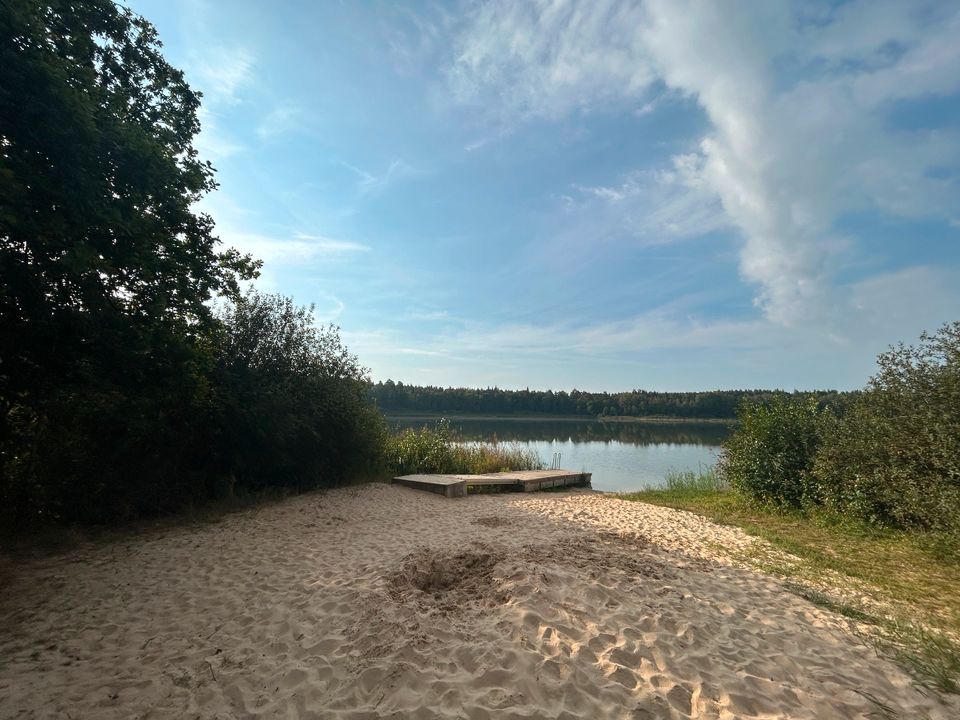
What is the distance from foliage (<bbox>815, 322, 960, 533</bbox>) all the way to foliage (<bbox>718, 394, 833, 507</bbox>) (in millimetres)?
904

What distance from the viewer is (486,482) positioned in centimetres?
1283

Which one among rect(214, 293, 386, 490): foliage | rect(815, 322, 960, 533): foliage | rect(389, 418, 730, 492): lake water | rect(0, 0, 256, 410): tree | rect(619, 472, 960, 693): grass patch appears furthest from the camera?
rect(389, 418, 730, 492): lake water

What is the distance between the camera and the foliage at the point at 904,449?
266 inches

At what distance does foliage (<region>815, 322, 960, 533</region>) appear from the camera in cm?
676

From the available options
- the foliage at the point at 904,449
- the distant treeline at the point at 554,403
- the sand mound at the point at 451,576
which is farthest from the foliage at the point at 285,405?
the distant treeline at the point at 554,403

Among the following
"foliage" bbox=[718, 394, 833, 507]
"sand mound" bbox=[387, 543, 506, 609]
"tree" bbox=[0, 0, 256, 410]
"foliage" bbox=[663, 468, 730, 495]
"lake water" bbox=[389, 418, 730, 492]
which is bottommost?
"lake water" bbox=[389, 418, 730, 492]

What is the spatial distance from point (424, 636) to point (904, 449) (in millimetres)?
8144

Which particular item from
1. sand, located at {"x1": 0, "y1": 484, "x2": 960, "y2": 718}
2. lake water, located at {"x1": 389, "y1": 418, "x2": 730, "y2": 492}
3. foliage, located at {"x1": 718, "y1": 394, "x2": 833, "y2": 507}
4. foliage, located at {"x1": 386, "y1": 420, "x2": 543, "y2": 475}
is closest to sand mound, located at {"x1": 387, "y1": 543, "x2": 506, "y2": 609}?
sand, located at {"x1": 0, "y1": 484, "x2": 960, "y2": 718}

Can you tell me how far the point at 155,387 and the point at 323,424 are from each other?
4.51 metres

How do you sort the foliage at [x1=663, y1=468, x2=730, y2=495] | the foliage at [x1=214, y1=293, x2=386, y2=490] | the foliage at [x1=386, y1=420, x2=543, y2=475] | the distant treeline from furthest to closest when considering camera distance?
the distant treeline
the foliage at [x1=386, y1=420, x2=543, y2=475]
the foliage at [x1=663, y1=468, x2=730, y2=495]
the foliage at [x1=214, y1=293, x2=386, y2=490]

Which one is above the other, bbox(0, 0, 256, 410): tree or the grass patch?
bbox(0, 0, 256, 410): tree

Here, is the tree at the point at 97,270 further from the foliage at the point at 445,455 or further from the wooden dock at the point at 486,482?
the foliage at the point at 445,455

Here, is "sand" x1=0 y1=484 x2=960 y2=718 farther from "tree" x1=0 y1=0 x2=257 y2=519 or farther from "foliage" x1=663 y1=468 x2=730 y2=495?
"foliage" x1=663 y1=468 x2=730 y2=495

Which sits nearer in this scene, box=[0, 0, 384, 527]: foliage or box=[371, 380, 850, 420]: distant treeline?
box=[0, 0, 384, 527]: foliage
